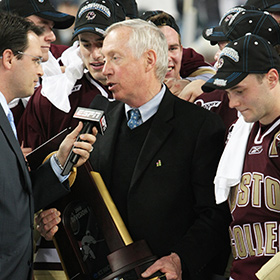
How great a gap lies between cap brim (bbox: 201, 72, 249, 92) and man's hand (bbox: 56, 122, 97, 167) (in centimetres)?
51

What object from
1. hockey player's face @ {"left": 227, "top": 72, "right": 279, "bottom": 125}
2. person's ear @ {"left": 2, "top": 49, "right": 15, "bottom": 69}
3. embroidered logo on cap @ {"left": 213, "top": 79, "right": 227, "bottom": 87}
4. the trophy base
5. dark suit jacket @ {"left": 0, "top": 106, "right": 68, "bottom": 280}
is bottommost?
the trophy base

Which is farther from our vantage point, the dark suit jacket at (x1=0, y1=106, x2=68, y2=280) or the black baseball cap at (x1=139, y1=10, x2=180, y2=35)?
the black baseball cap at (x1=139, y1=10, x2=180, y2=35)

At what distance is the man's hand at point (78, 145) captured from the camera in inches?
92.6

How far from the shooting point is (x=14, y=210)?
2.33 m

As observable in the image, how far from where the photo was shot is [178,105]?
2748 mm

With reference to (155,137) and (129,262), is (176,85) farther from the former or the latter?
(129,262)

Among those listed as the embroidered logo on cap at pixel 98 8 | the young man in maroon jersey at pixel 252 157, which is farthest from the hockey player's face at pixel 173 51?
the young man in maroon jersey at pixel 252 157

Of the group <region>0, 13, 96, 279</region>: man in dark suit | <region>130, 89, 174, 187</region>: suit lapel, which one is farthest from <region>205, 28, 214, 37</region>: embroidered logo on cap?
<region>0, 13, 96, 279</region>: man in dark suit

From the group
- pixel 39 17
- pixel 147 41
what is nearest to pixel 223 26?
pixel 147 41

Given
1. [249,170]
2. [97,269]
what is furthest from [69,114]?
[249,170]

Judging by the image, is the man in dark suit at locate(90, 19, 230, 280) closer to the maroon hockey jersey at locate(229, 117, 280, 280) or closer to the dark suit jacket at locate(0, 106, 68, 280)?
the maroon hockey jersey at locate(229, 117, 280, 280)

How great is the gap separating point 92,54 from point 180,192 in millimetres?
937

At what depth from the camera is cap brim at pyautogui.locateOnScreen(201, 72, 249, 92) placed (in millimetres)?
2420

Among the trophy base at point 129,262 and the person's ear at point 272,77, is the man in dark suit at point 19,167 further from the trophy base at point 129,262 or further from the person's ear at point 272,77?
the person's ear at point 272,77
